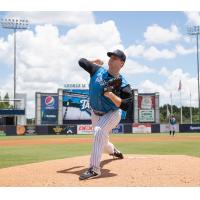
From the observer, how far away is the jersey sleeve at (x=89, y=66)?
5801 millimetres

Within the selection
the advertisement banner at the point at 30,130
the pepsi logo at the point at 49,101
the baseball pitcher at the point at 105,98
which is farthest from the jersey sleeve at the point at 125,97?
the pepsi logo at the point at 49,101

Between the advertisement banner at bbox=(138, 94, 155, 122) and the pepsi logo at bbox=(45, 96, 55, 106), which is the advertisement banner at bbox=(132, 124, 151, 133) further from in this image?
the pepsi logo at bbox=(45, 96, 55, 106)

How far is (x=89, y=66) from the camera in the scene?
5.81m

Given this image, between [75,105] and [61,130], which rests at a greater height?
[75,105]

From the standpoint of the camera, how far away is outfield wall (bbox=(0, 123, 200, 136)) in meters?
33.9

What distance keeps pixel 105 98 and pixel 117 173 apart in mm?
1070

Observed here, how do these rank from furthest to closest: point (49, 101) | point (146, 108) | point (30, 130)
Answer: point (146, 108) → point (49, 101) → point (30, 130)

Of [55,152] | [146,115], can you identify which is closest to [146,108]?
[146,115]

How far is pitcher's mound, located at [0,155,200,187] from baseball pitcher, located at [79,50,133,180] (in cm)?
30

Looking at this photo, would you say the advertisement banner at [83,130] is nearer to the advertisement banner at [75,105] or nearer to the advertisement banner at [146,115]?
the advertisement banner at [75,105]

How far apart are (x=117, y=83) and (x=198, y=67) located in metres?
40.4

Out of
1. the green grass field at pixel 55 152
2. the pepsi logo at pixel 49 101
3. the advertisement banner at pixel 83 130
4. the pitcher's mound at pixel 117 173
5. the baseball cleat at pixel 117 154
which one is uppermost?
the pepsi logo at pixel 49 101

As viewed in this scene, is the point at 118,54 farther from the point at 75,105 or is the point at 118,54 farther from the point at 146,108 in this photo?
the point at 146,108

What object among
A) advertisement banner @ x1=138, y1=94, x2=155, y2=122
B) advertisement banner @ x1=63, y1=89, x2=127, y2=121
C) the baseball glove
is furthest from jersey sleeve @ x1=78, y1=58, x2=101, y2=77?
advertisement banner @ x1=138, y1=94, x2=155, y2=122
